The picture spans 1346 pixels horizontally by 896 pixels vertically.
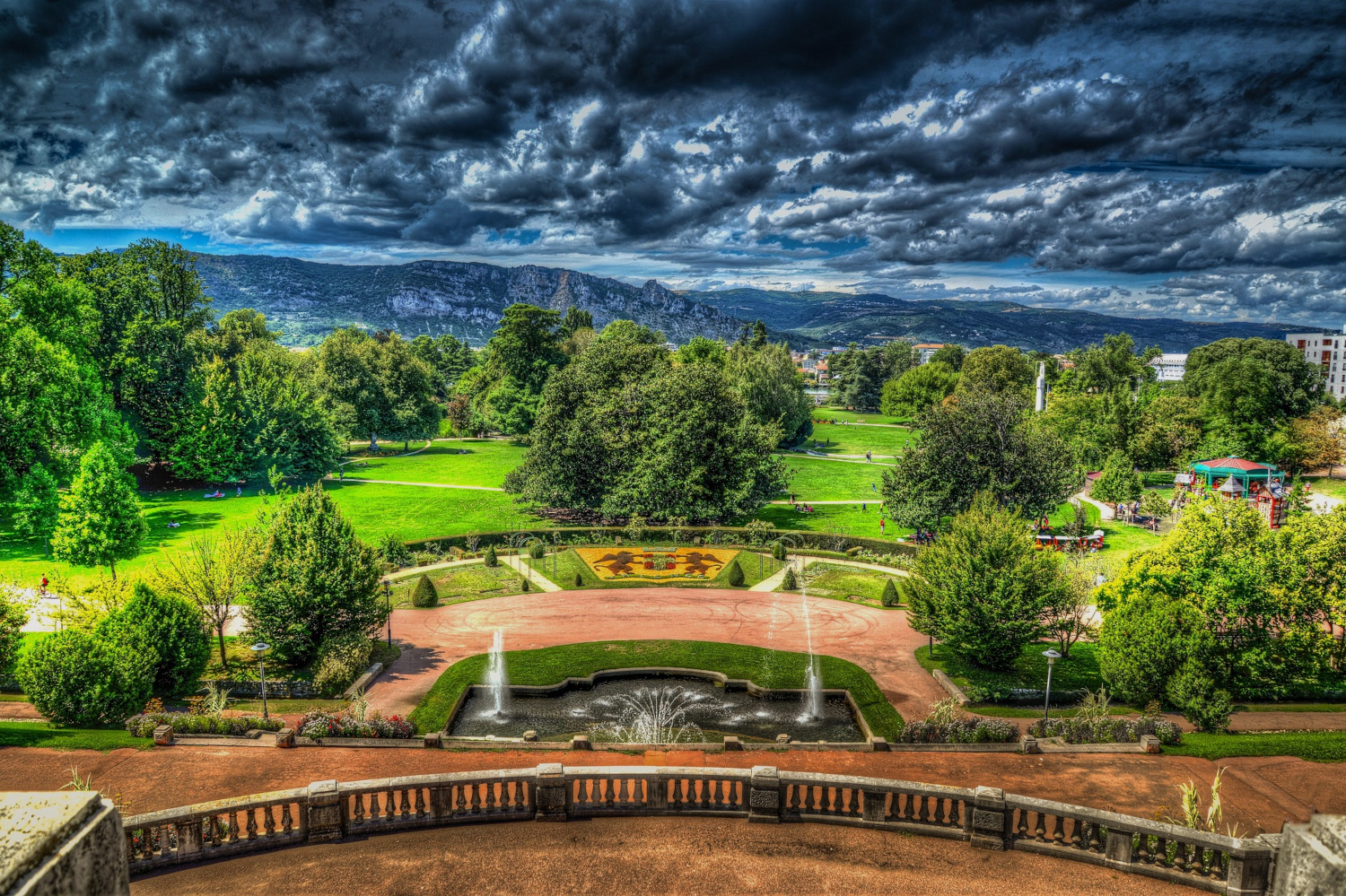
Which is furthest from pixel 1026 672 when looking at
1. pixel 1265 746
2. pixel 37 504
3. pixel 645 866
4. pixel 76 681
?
pixel 37 504

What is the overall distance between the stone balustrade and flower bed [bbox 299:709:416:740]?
26.4 feet

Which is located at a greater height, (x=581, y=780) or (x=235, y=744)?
(x=581, y=780)

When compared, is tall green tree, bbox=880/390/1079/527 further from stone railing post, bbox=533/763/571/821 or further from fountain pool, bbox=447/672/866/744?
stone railing post, bbox=533/763/571/821

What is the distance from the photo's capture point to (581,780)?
50.2ft

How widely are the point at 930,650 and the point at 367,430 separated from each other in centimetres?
8202

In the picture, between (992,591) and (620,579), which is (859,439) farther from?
(992,591)

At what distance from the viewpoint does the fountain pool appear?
86.8 ft

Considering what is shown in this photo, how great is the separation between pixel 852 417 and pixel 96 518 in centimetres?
13605

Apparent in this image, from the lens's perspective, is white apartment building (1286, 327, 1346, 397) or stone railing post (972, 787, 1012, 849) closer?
stone railing post (972, 787, 1012, 849)

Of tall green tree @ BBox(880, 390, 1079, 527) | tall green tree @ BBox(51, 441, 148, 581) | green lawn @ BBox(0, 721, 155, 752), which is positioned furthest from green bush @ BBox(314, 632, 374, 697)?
tall green tree @ BBox(880, 390, 1079, 527)

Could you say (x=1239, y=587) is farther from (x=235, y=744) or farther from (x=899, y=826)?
(x=235, y=744)

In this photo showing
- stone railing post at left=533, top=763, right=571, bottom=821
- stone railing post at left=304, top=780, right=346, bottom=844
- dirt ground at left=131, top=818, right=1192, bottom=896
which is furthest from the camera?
stone railing post at left=533, top=763, right=571, bottom=821

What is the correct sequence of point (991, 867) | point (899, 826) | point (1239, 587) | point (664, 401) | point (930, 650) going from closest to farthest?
point (991, 867), point (899, 826), point (1239, 587), point (930, 650), point (664, 401)

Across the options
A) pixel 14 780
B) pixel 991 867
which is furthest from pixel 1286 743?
pixel 14 780
